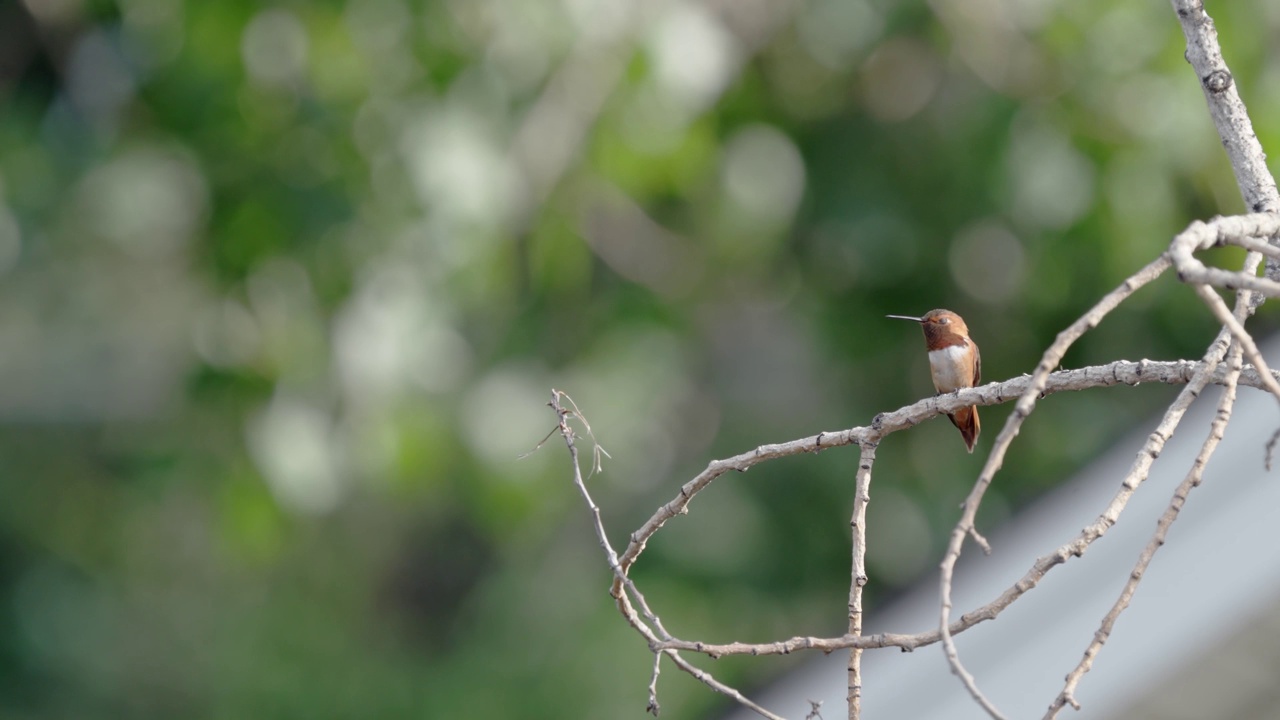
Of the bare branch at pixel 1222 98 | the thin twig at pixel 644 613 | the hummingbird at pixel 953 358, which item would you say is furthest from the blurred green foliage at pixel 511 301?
the thin twig at pixel 644 613

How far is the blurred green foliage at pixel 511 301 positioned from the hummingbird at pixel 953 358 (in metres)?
1.13

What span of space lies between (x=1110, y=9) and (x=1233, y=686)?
1625 mm

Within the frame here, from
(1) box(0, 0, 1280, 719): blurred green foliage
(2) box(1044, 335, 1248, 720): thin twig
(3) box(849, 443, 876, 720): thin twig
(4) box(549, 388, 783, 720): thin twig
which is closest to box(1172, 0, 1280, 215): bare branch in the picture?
(2) box(1044, 335, 1248, 720): thin twig

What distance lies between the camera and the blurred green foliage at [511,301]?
2.43 m

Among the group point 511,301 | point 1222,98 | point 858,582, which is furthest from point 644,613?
point 511,301

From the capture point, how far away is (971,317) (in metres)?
3.25

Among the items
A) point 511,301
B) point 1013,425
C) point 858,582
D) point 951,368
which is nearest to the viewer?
point 1013,425

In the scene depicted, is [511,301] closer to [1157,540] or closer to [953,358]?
[953,358]

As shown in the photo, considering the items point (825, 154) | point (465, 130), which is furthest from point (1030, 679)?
point (825, 154)

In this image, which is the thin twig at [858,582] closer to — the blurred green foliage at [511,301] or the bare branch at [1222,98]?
the bare branch at [1222,98]

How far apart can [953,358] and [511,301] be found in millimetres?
2110

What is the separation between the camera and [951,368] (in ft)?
3.67

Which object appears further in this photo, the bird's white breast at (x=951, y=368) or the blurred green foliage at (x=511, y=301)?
the blurred green foliage at (x=511, y=301)

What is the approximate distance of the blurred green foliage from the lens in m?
2.43
